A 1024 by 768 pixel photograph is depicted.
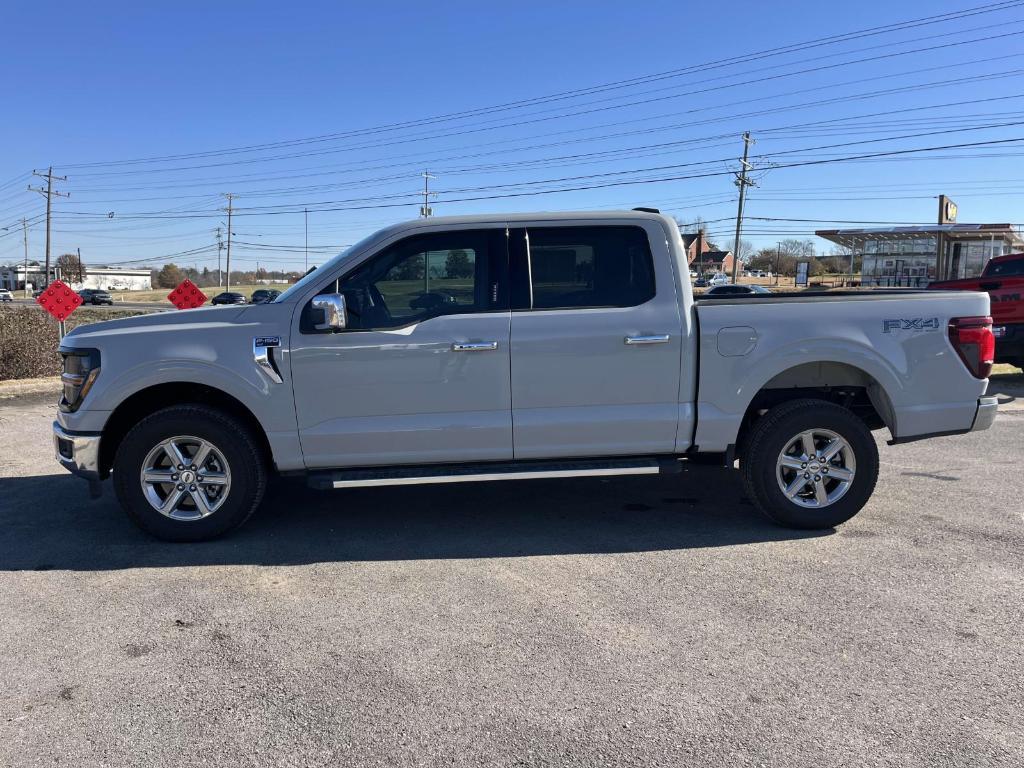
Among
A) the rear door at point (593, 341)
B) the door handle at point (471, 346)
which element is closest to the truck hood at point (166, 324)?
the door handle at point (471, 346)

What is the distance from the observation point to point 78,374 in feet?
15.8

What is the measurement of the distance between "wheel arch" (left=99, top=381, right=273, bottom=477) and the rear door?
1.71 metres

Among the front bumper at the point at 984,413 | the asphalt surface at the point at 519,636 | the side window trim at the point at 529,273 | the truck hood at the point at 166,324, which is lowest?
the asphalt surface at the point at 519,636

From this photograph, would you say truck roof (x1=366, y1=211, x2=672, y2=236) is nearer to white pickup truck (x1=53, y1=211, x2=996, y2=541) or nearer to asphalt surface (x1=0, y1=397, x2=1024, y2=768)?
white pickup truck (x1=53, y1=211, x2=996, y2=541)

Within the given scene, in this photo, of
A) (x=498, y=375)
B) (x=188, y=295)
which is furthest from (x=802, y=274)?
(x=498, y=375)

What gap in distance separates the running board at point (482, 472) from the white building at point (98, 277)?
146 meters

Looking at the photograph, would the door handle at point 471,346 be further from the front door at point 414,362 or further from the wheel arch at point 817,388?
the wheel arch at point 817,388

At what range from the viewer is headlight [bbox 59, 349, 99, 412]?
475 cm

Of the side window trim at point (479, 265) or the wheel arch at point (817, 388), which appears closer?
the side window trim at point (479, 265)

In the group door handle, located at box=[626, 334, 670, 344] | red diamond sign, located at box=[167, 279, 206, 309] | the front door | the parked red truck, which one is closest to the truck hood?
the front door

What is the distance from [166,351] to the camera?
15.5 feet

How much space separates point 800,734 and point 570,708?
0.84 meters

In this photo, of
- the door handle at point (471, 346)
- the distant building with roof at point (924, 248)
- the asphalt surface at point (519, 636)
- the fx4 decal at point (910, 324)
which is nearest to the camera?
the asphalt surface at point (519, 636)

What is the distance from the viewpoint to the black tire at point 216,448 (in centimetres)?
474
